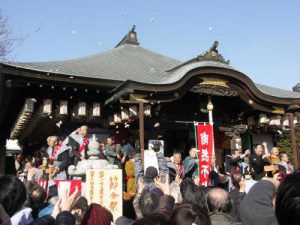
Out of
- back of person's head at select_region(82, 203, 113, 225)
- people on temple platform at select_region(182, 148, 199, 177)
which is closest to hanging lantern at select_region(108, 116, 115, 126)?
people on temple platform at select_region(182, 148, 199, 177)

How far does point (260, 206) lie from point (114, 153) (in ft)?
18.1

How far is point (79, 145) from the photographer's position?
25.0 feet

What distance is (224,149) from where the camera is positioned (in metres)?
11.3

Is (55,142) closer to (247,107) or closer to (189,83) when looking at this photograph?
(189,83)

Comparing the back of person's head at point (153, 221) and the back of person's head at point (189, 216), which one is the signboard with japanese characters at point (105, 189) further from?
the back of person's head at point (153, 221)

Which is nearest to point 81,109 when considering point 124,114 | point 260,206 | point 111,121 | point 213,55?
point 111,121

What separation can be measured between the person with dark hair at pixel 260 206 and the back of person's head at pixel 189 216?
0.43 m

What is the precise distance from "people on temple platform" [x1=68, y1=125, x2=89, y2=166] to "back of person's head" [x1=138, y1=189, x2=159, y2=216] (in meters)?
3.93

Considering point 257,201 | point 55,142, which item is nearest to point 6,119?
point 55,142

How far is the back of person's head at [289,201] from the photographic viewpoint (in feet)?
4.57

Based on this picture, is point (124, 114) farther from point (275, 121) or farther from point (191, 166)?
point (275, 121)

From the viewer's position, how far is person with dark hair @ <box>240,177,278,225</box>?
2.96 metres

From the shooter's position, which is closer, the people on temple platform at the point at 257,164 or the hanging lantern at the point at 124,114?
the people on temple platform at the point at 257,164

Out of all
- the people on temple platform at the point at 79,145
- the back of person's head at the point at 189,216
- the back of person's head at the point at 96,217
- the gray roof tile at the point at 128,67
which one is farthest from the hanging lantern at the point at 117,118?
the back of person's head at the point at 189,216
